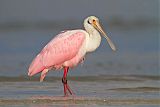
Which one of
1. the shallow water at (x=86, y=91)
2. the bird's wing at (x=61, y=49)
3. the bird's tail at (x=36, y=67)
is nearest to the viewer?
the shallow water at (x=86, y=91)

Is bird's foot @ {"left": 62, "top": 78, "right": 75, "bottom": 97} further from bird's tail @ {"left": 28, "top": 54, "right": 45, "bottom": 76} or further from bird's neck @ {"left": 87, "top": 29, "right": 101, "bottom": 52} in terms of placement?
bird's neck @ {"left": 87, "top": 29, "right": 101, "bottom": 52}

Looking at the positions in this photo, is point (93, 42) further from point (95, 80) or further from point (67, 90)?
point (95, 80)

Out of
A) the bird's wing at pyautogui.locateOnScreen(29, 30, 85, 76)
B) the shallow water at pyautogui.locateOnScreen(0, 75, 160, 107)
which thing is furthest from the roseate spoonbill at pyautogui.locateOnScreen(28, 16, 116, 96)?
the shallow water at pyautogui.locateOnScreen(0, 75, 160, 107)

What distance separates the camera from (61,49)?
48.8ft

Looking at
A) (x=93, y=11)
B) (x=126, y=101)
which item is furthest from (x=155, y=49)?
(x=93, y=11)

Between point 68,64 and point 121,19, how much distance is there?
2477 centimetres

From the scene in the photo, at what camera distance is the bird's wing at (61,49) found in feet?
48.4

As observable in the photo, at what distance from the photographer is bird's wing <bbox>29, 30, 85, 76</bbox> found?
14766mm

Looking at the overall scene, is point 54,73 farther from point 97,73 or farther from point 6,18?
point 6,18

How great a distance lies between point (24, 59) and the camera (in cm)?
2034

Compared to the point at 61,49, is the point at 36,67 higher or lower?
lower

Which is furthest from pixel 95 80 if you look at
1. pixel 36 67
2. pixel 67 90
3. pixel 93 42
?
pixel 36 67

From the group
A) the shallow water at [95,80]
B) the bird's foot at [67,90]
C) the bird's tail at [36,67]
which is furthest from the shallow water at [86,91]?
the bird's tail at [36,67]

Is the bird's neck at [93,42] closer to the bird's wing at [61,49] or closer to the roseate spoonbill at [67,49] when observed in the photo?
the roseate spoonbill at [67,49]
